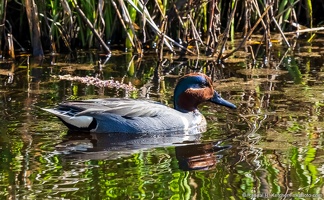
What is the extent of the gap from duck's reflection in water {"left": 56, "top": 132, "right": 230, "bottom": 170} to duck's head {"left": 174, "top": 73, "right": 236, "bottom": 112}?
544 mm

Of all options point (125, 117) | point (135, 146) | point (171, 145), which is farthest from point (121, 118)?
point (171, 145)

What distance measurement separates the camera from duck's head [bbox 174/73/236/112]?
280 inches

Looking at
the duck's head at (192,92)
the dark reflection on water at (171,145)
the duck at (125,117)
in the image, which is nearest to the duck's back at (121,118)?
the duck at (125,117)

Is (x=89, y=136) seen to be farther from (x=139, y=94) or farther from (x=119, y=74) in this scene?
(x=119, y=74)

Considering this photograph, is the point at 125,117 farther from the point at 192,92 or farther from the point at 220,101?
the point at 220,101

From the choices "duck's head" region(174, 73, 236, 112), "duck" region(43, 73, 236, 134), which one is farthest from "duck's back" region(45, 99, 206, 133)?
"duck's head" region(174, 73, 236, 112)

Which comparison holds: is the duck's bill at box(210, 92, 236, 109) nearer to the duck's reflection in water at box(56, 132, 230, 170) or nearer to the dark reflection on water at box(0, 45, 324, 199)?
the dark reflection on water at box(0, 45, 324, 199)

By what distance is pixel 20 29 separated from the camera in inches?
404

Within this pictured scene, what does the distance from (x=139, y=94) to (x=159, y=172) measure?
276cm

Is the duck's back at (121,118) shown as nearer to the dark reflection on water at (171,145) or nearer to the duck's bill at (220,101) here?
the dark reflection on water at (171,145)

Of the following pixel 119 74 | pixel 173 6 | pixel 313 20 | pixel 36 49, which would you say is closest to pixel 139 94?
pixel 119 74

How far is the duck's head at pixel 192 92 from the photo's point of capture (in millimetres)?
7102

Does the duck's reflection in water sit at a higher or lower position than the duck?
lower

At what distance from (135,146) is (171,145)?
0.29 metres
